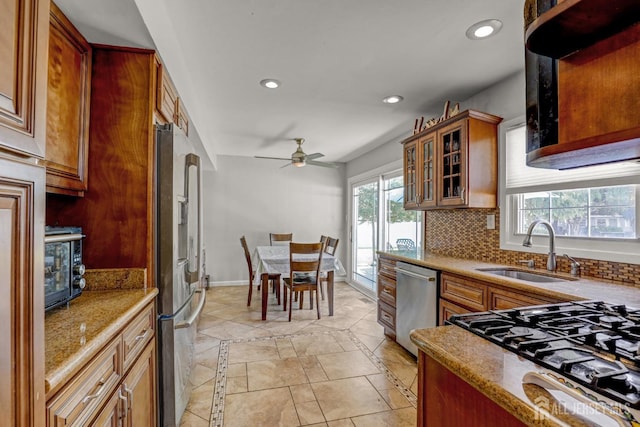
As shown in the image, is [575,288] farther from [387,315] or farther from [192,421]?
[192,421]

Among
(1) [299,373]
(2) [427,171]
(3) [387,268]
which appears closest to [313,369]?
(1) [299,373]

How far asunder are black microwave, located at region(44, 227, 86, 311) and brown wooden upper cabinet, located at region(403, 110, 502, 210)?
260 cm

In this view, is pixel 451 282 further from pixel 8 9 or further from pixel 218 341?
pixel 8 9

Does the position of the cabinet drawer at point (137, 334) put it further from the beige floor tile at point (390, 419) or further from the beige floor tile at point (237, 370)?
the beige floor tile at point (390, 419)

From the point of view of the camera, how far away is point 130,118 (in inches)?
67.5

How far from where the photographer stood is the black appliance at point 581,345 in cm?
61

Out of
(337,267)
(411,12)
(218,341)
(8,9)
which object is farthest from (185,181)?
(337,267)

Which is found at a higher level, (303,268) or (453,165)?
(453,165)

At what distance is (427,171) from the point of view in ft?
10.3

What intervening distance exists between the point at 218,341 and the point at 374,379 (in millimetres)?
1629

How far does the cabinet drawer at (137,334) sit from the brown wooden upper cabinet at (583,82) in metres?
1.64

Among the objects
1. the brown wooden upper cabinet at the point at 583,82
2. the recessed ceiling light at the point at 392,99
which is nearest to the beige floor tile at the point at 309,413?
the brown wooden upper cabinet at the point at 583,82

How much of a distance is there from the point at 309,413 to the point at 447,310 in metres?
1.24

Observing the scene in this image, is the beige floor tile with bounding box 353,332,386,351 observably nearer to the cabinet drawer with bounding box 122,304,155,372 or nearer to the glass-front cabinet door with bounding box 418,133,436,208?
the glass-front cabinet door with bounding box 418,133,436,208
